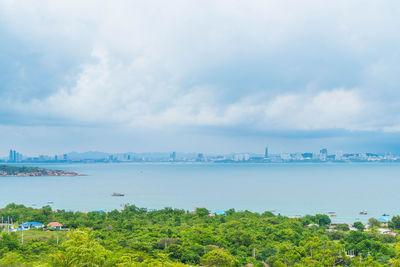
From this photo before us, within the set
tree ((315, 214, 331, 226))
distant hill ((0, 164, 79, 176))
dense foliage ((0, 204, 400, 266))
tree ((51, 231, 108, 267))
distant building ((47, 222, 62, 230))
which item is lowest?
distant hill ((0, 164, 79, 176))

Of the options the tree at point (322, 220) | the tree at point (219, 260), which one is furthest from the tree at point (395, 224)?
the tree at point (219, 260)

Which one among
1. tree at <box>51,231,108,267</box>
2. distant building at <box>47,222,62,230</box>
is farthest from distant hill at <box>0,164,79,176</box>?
tree at <box>51,231,108,267</box>

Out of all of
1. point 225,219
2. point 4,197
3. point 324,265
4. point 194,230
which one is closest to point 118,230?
point 194,230

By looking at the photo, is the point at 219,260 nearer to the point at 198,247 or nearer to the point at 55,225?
the point at 198,247

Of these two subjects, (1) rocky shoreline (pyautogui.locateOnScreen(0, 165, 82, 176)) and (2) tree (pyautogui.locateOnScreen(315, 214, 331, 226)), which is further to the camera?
(1) rocky shoreline (pyautogui.locateOnScreen(0, 165, 82, 176))

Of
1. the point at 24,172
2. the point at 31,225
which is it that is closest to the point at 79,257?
the point at 31,225

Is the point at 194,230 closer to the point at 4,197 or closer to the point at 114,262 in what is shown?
the point at 114,262

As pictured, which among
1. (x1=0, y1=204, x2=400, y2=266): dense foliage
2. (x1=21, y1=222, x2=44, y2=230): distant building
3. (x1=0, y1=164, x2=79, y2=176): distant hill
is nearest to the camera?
(x1=0, y1=204, x2=400, y2=266): dense foliage

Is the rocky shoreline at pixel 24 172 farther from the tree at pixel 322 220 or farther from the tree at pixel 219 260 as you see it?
the tree at pixel 219 260

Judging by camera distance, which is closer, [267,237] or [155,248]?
[155,248]

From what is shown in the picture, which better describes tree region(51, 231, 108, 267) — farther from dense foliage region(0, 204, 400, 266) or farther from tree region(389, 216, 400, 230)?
tree region(389, 216, 400, 230)

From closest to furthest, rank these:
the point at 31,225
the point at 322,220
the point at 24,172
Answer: the point at 31,225 < the point at 322,220 < the point at 24,172
